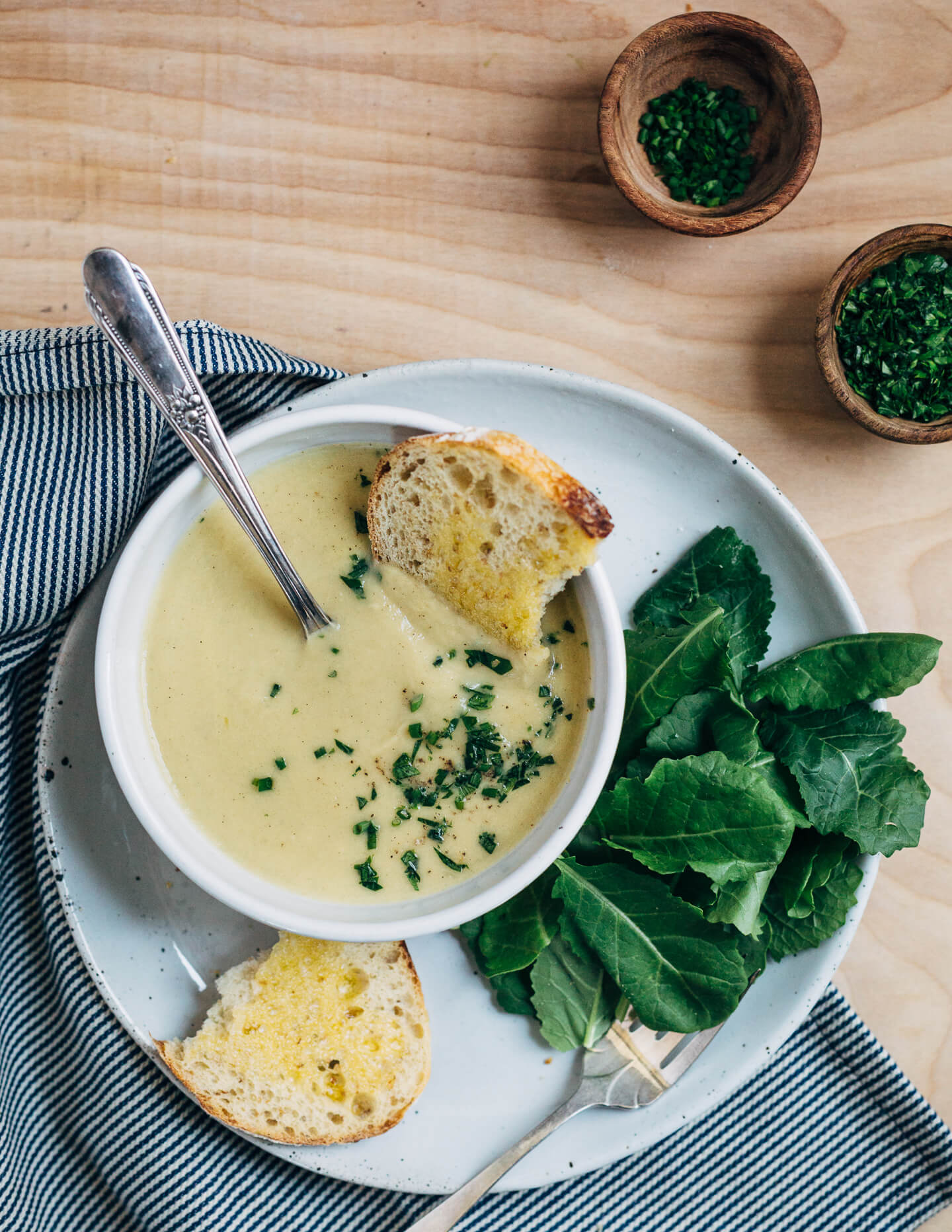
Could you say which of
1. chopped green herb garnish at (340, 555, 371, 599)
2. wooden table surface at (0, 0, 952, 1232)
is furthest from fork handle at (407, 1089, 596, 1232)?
chopped green herb garnish at (340, 555, 371, 599)

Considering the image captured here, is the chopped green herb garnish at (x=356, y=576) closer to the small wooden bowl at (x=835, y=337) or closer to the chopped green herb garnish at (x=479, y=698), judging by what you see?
the chopped green herb garnish at (x=479, y=698)

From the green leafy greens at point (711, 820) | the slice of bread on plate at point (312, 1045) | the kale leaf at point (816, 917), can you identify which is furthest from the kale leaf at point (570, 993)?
the kale leaf at point (816, 917)

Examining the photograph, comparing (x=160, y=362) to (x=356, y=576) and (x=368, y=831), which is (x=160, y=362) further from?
(x=368, y=831)

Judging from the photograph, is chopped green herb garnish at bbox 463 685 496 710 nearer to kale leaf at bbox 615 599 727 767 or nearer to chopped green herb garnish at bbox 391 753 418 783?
chopped green herb garnish at bbox 391 753 418 783

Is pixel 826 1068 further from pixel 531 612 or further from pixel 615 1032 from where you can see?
pixel 531 612

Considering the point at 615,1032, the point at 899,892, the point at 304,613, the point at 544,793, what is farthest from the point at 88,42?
the point at 899,892

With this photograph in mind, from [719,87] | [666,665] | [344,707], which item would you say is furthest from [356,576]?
[719,87]
